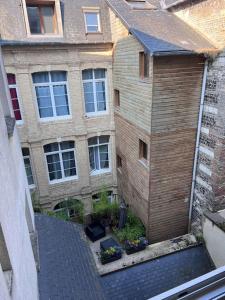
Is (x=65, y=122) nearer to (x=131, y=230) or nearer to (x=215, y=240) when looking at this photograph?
(x=131, y=230)

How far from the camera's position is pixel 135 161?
1015 centimetres

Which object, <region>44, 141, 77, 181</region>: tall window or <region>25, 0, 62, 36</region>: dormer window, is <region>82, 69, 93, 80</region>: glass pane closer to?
<region>25, 0, 62, 36</region>: dormer window

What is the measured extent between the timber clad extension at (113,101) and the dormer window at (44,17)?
60mm

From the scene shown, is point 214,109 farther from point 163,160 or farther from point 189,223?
point 189,223

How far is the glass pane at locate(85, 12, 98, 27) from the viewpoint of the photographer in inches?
411

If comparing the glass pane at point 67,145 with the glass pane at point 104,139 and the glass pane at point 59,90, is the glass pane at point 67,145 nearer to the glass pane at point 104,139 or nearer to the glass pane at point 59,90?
the glass pane at point 104,139

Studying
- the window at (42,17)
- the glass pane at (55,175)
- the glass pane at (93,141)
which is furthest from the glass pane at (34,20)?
the glass pane at (55,175)

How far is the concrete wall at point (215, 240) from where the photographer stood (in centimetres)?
763

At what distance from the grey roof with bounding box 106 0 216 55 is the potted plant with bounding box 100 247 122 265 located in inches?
267

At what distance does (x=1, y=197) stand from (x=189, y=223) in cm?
902

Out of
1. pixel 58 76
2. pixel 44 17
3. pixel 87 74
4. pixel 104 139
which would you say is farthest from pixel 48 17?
pixel 104 139

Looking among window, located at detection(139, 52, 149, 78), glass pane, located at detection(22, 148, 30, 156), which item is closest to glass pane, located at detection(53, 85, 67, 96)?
glass pane, located at detection(22, 148, 30, 156)

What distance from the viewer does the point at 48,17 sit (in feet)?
32.7

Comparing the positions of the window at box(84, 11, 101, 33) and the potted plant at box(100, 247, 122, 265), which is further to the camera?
the window at box(84, 11, 101, 33)
